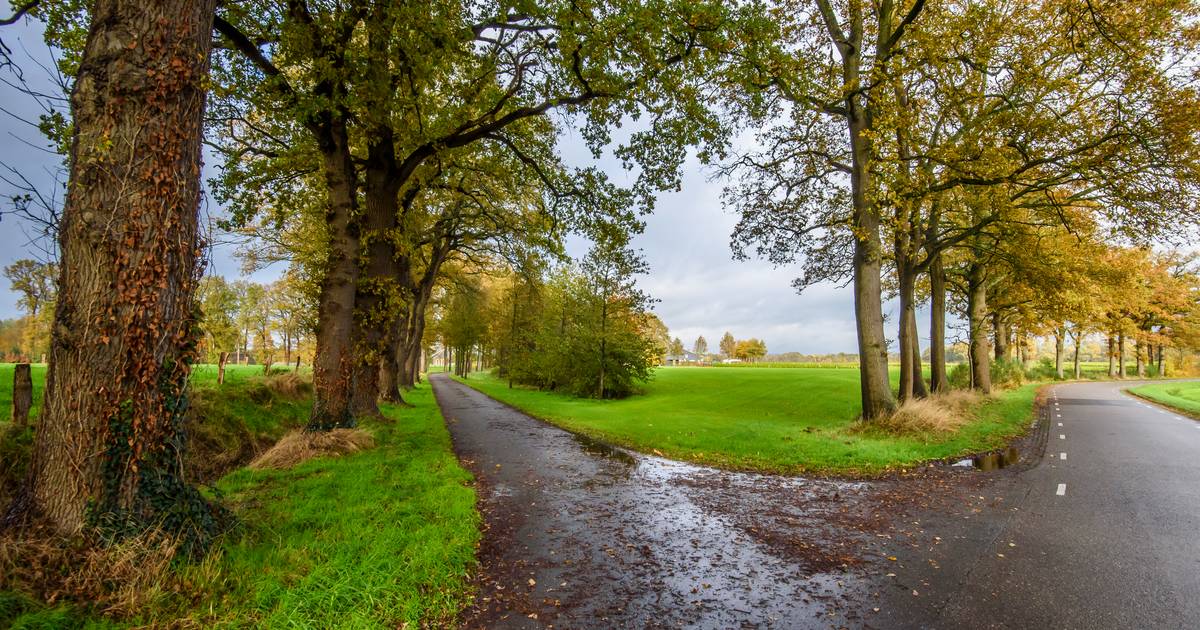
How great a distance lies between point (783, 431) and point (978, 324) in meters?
14.5

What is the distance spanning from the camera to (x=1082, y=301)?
16.6 meters

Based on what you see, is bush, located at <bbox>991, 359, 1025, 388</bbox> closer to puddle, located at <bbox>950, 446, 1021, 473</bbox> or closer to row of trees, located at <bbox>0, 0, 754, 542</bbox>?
puddle, located at <bbox>950, 446, 1021, 473</bbox>

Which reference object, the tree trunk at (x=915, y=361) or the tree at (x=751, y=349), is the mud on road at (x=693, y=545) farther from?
the tree at (x=751, y=349)

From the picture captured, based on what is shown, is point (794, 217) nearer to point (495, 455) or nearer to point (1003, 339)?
point (495, 455)

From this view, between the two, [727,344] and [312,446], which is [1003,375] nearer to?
[312,446]

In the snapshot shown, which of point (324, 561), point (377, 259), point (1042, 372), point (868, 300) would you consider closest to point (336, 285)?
point (377, 259)

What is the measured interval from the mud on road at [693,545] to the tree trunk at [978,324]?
16.6m

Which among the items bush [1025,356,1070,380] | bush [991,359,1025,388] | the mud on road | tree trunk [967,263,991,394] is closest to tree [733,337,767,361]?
bush [1025,356,1070,380]

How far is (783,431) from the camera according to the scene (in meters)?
12.6

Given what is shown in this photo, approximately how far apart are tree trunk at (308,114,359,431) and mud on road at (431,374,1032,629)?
143 inches

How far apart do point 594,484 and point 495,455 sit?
3188 mm

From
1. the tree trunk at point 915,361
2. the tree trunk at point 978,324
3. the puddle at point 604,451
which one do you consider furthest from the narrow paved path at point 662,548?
the tree trunk at point 978,324

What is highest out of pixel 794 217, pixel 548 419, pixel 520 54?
pixel 520 54

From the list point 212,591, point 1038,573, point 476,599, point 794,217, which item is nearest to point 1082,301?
point 794,217
